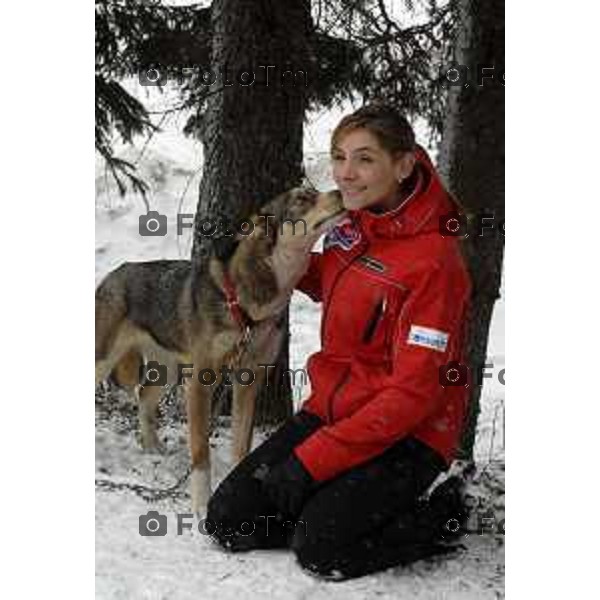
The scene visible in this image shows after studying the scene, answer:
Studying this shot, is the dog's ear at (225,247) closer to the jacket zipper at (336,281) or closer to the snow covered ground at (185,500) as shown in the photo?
the snow covered ground at (185,500)

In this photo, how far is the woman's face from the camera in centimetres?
256

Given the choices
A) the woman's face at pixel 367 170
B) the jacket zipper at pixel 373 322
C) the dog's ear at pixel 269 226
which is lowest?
the jacket zipper at pixel 373 322

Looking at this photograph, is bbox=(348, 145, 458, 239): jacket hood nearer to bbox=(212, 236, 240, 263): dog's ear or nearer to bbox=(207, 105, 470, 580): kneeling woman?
bbox=(207, 105, 470, 580): kneeling woman

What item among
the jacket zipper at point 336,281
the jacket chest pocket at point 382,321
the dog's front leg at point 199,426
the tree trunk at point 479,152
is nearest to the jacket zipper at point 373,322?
the jacket chest pocket at point 382,321

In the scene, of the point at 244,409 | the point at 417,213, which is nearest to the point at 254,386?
the point at 244,409

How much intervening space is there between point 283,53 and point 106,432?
1.09m

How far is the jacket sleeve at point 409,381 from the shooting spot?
8.36 ft

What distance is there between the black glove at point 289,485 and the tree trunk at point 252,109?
0.61 meters

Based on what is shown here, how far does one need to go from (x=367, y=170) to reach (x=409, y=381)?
53cm

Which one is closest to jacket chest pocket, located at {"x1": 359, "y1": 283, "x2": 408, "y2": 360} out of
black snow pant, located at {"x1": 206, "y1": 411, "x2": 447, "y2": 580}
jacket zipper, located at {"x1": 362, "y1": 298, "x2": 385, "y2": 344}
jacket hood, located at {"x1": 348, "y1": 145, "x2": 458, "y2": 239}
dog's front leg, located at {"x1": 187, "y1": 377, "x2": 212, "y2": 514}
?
jacket zipper, located at {"x1": 362, "y1": 298, "x2": 385, "y2": 344}
